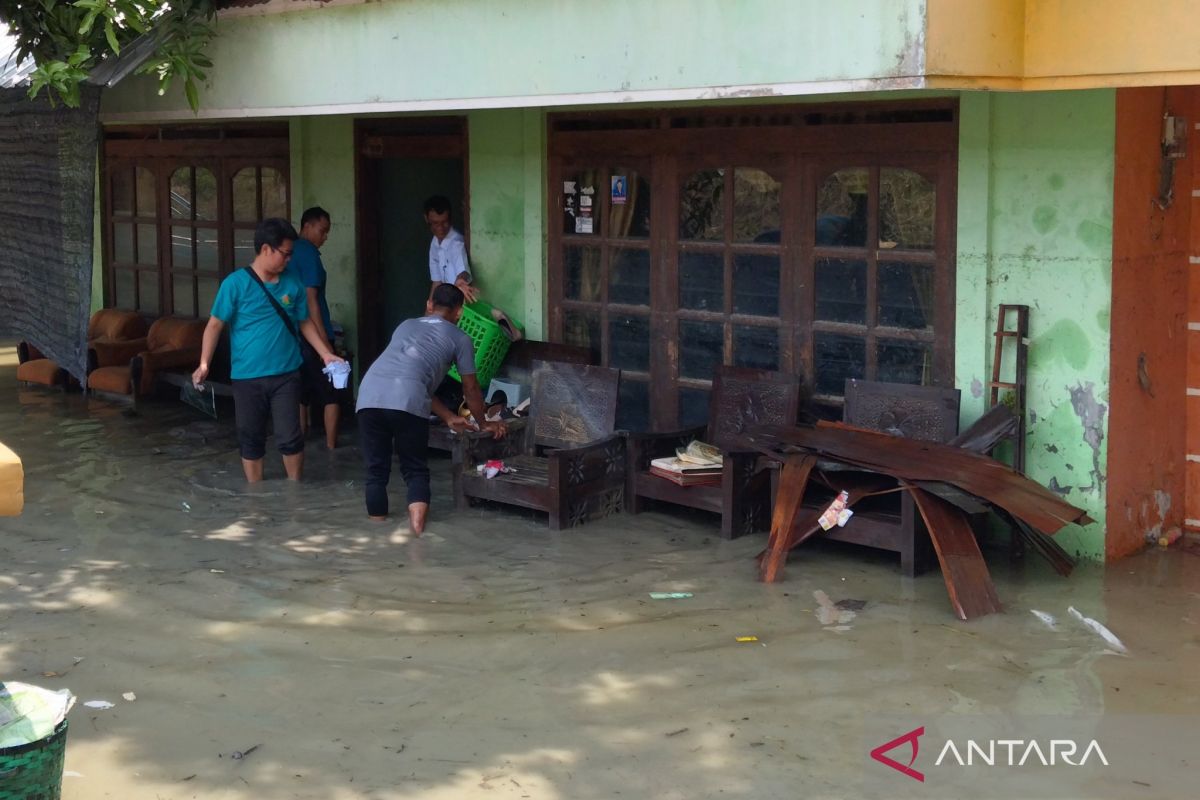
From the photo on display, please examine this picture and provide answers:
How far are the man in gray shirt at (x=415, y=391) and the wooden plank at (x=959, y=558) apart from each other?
2.75 m

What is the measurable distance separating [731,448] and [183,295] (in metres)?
7.17

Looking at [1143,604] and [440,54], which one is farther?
[440,54]

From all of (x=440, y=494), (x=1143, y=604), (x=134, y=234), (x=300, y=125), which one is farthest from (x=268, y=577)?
(x=134, y=234)

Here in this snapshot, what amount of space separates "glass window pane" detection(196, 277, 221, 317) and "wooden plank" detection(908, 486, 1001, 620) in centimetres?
798

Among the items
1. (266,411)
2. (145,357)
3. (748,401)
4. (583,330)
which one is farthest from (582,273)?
(145,357)

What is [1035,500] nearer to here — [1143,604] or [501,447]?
[1143,604]

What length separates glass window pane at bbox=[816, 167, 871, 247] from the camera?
827 centimetres

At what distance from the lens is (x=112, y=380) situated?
12.5 meters

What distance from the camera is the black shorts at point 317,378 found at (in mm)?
10234

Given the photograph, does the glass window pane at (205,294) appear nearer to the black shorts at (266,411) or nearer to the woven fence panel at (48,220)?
the woven fence panel at (48,220)

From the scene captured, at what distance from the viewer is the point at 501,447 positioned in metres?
9.24

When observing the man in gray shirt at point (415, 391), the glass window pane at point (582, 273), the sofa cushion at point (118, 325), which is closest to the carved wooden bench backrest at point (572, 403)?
the glass window pane at point (582, 273)

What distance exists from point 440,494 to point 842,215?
312 centimetres

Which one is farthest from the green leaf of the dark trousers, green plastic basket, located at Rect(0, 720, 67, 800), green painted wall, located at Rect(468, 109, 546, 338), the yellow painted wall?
green plastic basket, located at Rect(0, 720, 67, 800)
